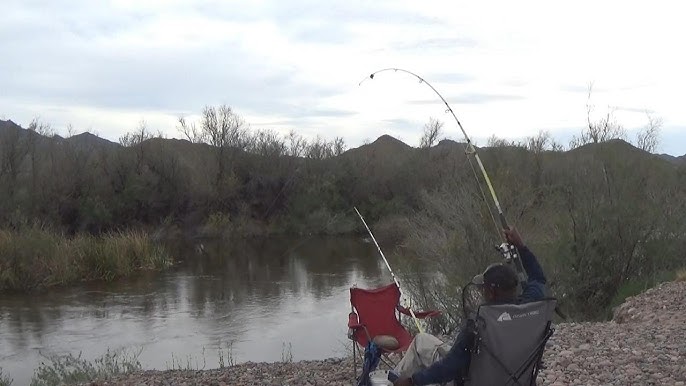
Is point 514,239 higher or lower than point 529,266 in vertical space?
higher

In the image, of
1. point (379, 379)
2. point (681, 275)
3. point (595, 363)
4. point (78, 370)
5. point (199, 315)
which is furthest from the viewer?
point (199, 315)

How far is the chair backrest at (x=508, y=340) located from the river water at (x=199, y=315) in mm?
8256

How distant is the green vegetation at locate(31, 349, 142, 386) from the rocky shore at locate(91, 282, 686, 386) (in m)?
1.02

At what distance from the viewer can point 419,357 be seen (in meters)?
4.08

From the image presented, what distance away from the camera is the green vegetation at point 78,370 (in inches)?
382

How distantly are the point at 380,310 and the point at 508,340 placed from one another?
4497 mm

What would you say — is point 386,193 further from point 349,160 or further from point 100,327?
point 100,327

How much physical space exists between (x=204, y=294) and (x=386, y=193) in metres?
19.5

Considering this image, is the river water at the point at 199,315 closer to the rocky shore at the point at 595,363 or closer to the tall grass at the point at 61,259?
the tall grass at the point at 61,259

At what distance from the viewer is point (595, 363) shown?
22.3 feet

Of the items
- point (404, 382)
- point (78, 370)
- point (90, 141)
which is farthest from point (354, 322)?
point (90, 141)

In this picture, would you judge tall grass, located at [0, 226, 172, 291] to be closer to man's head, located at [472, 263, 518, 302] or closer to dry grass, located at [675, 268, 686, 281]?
dry grass, located at [675, 268, 686, 281]

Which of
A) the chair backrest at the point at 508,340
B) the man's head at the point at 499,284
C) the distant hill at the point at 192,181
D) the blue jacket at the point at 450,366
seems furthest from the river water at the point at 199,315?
the distant hill at the point at 192,181

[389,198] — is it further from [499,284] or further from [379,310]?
[499,284]
